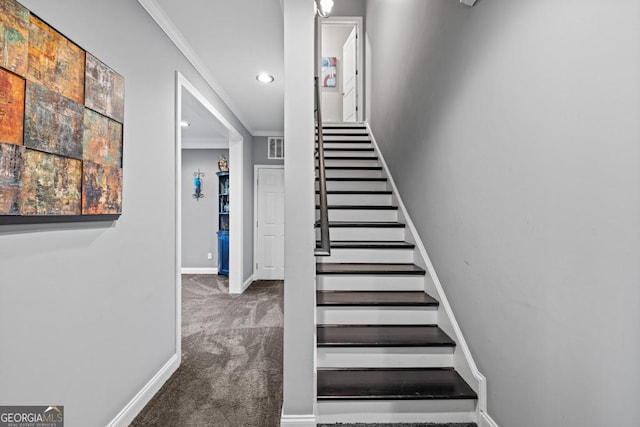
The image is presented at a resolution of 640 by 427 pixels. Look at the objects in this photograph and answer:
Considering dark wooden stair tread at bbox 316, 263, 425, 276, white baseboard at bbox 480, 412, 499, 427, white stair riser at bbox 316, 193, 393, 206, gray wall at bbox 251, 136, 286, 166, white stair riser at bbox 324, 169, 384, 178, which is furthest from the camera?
gray wall at bbox 251, 136, 286, 166

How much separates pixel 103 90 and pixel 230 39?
1.26 metres

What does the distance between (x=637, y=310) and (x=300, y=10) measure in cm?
189

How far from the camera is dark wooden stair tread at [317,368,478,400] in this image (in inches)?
70.7

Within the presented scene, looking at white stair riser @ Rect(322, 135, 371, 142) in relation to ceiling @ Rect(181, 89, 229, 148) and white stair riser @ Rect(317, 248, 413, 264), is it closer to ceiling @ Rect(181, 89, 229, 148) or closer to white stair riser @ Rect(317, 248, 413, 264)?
ceiling @ Rect(181, 89, 229, 148)

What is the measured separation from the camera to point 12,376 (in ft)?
3.83

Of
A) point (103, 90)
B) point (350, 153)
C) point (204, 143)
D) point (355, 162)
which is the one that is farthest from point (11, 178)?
point (204, 143)

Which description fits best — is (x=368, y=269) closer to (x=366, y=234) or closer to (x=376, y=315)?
(x=376, y=315)

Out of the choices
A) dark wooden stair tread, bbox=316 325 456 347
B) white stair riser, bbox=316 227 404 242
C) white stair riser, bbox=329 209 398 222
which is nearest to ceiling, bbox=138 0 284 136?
white stair riser, bbox=329 209 398 222

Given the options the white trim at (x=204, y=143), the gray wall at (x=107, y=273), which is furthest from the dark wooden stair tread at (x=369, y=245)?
the white trim at (x=204, y=143)

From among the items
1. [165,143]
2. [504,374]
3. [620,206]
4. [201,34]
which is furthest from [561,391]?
[201,34]

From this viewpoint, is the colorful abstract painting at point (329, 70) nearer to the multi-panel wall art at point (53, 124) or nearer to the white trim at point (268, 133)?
the white trim at point (268, 133)

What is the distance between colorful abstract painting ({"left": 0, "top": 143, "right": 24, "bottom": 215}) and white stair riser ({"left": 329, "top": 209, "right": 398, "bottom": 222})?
2.30 m

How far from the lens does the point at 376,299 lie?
2.31 m

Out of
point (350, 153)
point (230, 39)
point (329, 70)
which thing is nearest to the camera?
point (230, 39)
